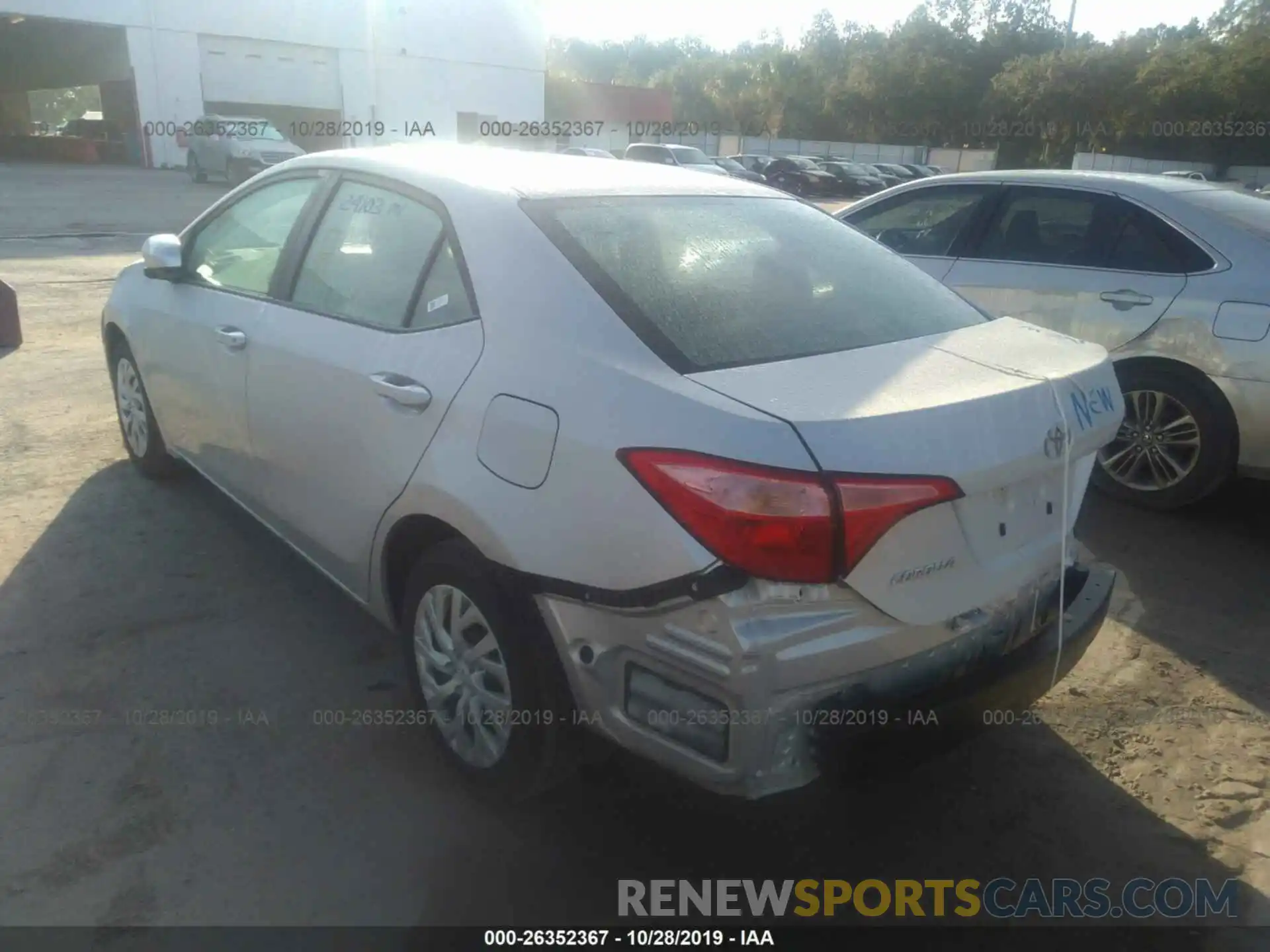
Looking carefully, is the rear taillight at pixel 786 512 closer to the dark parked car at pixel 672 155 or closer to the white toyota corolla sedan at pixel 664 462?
the white toyota corolla sedan at pixel 664 462

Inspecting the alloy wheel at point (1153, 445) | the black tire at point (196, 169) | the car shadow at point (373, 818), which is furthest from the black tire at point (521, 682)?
the black tire at point (196, 169)

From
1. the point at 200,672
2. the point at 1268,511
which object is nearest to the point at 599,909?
the point at 200,672

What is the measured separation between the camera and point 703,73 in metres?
68.7

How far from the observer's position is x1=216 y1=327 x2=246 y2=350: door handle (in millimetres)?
3402

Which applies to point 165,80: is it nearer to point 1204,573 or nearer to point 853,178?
point 853,178

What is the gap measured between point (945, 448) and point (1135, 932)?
4.40ft

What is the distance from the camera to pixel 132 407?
475 centimetres

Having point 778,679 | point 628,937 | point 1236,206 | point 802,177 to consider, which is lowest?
point 628,937

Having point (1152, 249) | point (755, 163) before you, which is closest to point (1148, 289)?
point (1152, 249)

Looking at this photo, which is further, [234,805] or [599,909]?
[234,805]

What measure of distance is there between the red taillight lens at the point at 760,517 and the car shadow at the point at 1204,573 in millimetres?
2293

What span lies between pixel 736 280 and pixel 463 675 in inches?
50.3

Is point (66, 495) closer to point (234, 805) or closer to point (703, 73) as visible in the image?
point (234, 805)

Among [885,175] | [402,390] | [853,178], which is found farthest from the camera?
[885,175]
